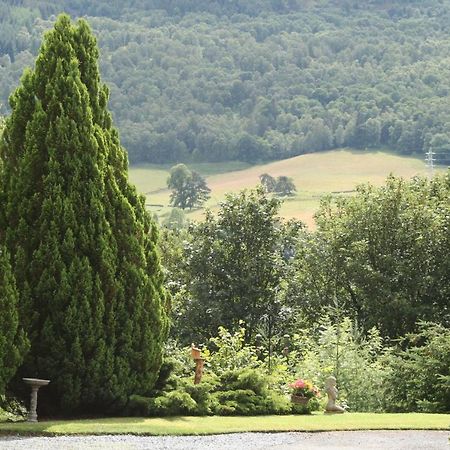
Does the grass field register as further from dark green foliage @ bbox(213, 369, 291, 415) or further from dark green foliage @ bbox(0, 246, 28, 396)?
dark green foliage @ bbox(0, 246, 28, 396)

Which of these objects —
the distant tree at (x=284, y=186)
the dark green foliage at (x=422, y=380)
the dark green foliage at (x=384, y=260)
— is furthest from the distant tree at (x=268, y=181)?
the dark green foliage at (x=422, y=380)

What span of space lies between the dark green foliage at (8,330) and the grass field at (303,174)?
92146 mm

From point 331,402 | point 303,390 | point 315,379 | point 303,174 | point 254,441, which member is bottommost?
point 315,379

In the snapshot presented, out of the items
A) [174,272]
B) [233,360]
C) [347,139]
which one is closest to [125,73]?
[347,139]

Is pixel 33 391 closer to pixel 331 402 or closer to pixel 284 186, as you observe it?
pixel 331 402

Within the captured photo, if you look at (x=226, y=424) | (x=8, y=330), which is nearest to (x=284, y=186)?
(x=226, y=424)


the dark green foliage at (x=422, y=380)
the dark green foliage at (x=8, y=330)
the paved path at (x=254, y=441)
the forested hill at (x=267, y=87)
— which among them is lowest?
the dark green foliage at (x=422, y=380)

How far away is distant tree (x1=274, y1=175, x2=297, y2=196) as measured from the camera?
11662cm

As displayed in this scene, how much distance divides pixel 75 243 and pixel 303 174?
114m

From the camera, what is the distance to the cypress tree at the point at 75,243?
15.4 m

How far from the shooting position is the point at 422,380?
2214cm

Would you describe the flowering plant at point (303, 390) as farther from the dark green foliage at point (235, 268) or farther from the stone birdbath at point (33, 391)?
the dark green foliage at point (235, 268)

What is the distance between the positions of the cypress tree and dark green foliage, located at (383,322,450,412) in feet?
24.4

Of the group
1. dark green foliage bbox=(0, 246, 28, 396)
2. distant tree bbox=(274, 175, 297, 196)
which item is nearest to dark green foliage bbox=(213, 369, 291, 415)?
dark green foliage bbox=(0, 246, 28, 396)
